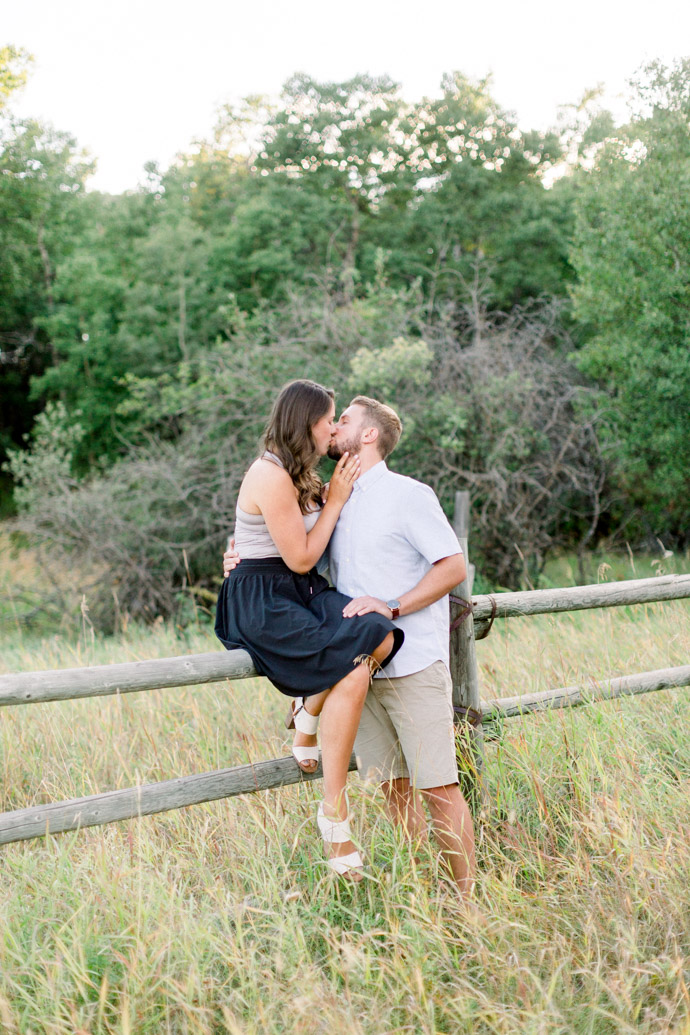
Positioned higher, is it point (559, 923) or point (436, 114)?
point (436, 114)

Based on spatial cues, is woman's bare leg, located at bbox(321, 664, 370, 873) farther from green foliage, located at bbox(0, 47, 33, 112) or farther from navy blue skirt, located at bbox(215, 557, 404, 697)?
green foliage, located at bbox(0, 47, 33, 112)

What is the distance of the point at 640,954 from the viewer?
89.4 inches

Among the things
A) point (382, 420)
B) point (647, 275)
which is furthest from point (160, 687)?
point (647, 275)

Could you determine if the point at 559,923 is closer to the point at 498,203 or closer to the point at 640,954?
the point at 640,954

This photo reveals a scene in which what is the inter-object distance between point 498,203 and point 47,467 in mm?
10839

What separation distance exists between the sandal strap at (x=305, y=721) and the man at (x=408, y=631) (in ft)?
0.63

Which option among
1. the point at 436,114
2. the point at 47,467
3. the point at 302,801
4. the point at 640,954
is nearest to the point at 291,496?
the point at 302,801

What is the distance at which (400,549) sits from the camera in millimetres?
2959

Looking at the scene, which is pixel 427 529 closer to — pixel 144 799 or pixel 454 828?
pixel 454 828

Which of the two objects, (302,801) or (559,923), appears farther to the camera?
(302,801)

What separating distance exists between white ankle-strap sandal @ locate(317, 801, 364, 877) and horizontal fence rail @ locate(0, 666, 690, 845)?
0.35m

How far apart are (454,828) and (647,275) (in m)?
8.32

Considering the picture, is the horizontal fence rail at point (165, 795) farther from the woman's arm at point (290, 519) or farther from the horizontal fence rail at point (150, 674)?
the woman's arm at point (290, 519)

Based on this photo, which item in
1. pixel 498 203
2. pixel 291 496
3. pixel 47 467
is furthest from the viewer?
pixel 498 203
